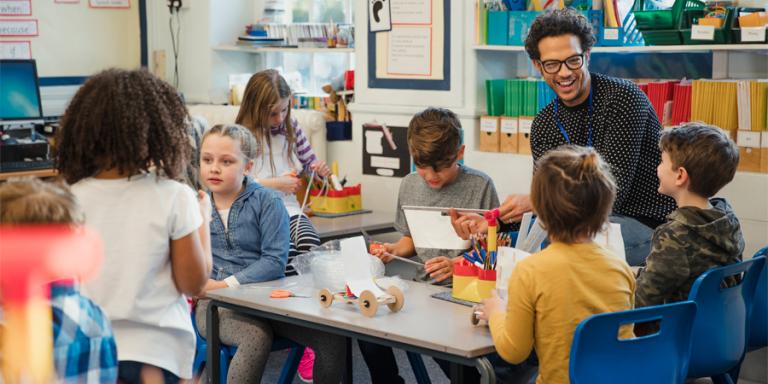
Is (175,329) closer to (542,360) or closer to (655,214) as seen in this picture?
(542,360)

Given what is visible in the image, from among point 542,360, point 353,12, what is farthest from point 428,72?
point 542,360

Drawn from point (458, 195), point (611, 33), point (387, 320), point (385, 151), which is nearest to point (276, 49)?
point (385, 151)

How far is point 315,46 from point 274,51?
366 mm

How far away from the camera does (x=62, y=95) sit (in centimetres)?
600

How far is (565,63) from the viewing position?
3.18m

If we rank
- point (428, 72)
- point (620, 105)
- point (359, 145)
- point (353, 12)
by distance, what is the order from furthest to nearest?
1. point (353, 12)
2. point (359, 145)
3. point (428, 72)
4. point (620, 105)

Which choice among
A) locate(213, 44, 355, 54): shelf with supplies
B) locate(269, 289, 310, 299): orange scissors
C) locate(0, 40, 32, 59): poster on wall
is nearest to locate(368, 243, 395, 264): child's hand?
locate(269, 289, 310, 299): orange scissors

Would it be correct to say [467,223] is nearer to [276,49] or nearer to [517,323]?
[517,323]

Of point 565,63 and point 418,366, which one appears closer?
point 565,63

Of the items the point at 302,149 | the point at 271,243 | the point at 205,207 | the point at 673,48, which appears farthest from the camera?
the point at 302,149

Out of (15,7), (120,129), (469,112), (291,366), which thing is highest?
(15,7)

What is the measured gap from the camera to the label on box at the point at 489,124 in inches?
183

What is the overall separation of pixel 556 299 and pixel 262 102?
2.34 m

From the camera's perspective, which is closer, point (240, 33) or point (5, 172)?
point (5, 172)
